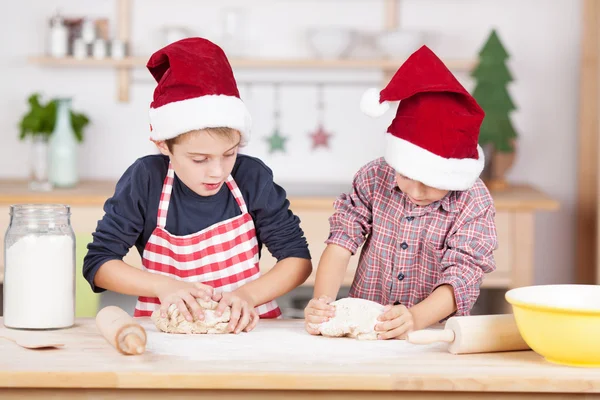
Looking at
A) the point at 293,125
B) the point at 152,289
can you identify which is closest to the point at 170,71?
the point at 152,289

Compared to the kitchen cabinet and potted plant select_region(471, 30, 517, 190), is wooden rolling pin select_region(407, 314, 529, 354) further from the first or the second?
potted plant select_region(471, 30, 517, 190)

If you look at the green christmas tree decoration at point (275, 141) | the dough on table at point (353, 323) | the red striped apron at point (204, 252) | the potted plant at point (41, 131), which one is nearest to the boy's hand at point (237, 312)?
the dough on table at point (353, 323)

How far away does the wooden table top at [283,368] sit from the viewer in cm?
104

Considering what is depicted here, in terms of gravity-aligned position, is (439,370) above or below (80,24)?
below

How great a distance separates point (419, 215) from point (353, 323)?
0.33m

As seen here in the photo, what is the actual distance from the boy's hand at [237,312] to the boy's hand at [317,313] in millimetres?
86

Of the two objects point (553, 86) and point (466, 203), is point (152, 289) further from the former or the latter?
point (553, 86)

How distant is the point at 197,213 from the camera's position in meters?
1.58

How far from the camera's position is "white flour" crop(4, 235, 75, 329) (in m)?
1.29

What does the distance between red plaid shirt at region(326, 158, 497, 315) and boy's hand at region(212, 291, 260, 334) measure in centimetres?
27

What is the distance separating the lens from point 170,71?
142cm

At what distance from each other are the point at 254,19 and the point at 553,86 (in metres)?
1.18

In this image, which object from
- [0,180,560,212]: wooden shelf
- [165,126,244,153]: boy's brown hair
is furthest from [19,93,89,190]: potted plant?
[165,126,244,153]: boy's brown hair

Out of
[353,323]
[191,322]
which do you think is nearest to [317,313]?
[353,323]
